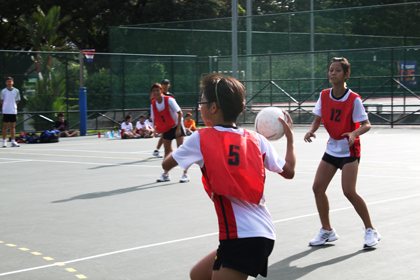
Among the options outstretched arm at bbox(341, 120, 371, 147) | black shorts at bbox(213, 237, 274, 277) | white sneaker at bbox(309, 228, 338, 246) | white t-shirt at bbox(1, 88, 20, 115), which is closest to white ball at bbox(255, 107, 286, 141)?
black shorts at bbox(213, 237, 274, 277)

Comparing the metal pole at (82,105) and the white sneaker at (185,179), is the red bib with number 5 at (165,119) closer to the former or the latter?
the white sneaker at (185,179)

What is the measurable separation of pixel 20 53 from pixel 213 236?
57.4 feet

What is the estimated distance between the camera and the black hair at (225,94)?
2.99 metres

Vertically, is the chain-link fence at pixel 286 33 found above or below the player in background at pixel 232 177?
above

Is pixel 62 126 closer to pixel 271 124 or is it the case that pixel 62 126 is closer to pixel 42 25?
pixel 42 25

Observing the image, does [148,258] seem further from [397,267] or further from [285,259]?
[397,267]

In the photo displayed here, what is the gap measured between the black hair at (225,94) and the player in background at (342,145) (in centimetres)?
257

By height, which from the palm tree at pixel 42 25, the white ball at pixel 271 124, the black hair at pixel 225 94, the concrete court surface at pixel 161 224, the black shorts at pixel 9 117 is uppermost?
the palm tree at pixel 42 25

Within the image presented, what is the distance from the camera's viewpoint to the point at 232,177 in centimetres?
296

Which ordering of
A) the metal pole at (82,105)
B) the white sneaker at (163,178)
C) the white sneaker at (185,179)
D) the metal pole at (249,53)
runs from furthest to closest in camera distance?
the metal pole at (249,53) < the metal pole at (82,105) < the white sneaker at (163,178) < the white sneaker at (185,179)

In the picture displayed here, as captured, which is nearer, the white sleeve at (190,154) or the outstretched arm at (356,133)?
the white sleeve at (190,154)

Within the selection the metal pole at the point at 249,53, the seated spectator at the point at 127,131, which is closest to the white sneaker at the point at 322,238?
the seated spectator at the point at 127,131

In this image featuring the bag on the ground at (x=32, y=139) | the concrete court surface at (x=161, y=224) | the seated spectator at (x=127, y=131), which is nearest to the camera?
the concrete court surface at (x=161, y=224)

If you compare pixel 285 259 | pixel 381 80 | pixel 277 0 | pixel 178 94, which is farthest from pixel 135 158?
pixel 277 0
